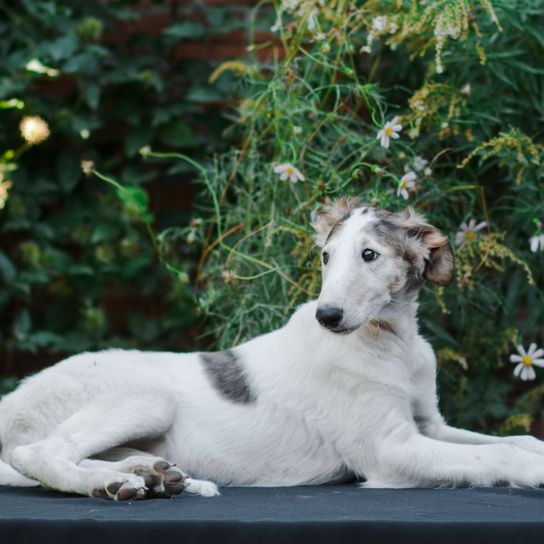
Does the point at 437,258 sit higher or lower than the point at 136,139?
lower

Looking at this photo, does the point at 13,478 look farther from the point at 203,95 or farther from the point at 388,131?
the point at 203,95

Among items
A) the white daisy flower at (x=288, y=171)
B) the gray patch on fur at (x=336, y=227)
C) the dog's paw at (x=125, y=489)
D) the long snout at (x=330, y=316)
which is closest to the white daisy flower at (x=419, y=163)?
the white daisy flower at (x=288, y=171)

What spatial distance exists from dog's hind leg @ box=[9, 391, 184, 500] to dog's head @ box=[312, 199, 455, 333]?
2.30 ft

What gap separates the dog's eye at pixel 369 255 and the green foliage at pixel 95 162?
219cm

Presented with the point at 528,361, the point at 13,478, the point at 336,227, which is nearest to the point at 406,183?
the point at 336,227

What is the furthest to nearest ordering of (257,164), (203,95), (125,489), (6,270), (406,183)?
1. (203,95)
2. (6,270)
3. (257,164)
4. (406,183)
5. (125,489)

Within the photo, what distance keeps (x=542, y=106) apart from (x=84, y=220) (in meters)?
2.58

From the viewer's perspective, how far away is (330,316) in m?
2.79

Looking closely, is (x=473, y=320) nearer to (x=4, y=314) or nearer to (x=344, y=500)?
(x=344, y=500)

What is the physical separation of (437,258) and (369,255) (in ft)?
0.88

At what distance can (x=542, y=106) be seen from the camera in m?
4.12

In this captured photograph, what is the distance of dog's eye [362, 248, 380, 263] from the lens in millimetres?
2979

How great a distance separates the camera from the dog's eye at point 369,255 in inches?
117

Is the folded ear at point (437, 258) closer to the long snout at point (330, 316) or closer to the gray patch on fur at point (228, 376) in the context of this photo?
the long snout at point (330, 316)
